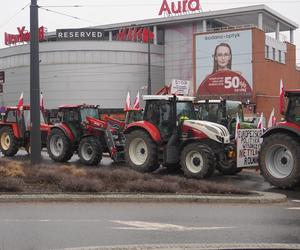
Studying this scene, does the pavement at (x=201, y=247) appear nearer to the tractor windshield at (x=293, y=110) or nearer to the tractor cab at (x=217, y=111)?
the tractor windshield at (x=293, y=110)

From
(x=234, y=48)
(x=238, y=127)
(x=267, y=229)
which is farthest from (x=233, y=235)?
(x=234, y=48)

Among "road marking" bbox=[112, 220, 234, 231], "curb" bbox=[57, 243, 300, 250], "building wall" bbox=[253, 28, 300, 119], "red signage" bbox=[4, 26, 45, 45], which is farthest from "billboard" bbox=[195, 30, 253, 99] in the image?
"curb" bbox=[57, 243, 300, 250]

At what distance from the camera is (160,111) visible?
17.2 metres

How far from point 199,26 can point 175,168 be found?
72.6 meters

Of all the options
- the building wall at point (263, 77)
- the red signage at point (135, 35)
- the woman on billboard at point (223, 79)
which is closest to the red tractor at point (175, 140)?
the building wall at point (263, 77)

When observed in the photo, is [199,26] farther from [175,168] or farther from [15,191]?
[15,191]

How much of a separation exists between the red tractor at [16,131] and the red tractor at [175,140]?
7905 millimetres

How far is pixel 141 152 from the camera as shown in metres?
17.8

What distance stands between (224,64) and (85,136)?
189 ft

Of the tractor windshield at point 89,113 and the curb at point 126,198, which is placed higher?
the tractor windshield at point 89,113

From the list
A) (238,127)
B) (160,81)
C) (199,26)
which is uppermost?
(199,26)

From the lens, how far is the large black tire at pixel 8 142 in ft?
80.7

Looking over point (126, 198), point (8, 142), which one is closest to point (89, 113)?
point (8, 142)

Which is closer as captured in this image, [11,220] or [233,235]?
[233,235]
